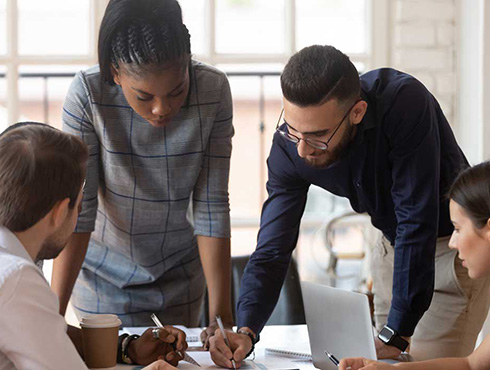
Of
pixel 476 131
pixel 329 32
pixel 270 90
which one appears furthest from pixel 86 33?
pixel 476 131

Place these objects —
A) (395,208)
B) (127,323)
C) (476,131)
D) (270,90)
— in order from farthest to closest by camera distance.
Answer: (270,90)
(476,131)
(127,323)
(395,208)

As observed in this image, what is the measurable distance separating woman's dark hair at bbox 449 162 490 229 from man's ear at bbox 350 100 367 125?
0.91 ft

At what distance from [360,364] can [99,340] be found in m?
0.55

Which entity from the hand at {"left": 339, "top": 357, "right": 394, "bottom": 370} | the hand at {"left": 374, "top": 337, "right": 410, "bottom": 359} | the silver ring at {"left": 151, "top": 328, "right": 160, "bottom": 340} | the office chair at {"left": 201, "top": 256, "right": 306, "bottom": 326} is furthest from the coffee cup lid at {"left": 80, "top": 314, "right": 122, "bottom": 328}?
the office chair at {"left": 201, "top": 256, "right": 306, "bottom": 326}

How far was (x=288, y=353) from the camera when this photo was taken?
188cm

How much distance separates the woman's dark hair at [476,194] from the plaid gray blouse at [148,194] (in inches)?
25.7

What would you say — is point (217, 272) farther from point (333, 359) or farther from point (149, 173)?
point (333, 359)

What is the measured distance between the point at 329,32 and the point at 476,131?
0.76 m

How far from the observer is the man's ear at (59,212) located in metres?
1.43

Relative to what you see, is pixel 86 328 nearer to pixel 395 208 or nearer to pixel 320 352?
pixel 320 352

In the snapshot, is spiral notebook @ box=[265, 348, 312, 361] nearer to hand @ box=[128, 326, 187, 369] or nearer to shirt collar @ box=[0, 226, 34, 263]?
hand @ box=[128, 326, 187, 369]

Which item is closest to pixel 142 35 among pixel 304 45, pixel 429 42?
pixel 304 45

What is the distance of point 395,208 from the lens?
74.5 inches

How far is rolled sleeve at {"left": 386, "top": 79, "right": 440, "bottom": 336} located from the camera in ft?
5.91
